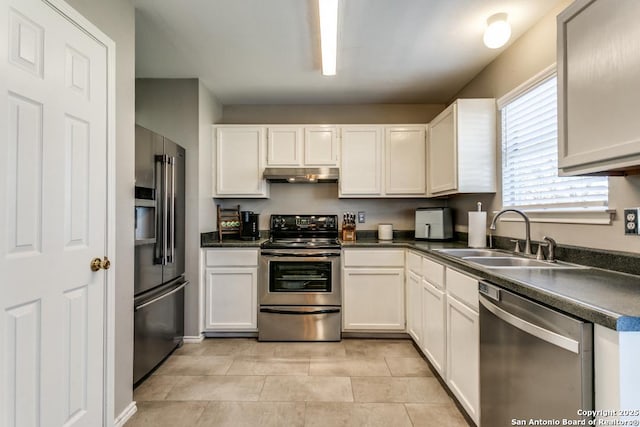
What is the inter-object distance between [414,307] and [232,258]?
1781mm

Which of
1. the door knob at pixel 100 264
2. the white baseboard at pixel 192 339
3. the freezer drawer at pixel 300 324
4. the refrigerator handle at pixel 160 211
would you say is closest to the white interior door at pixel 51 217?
the door knob at pixel 100 264

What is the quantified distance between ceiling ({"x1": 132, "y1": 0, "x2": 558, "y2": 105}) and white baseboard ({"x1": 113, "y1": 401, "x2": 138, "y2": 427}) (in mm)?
2500

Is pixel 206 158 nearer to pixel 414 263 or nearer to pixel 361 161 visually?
pixel 361 161

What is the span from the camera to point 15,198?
1251 millimetres

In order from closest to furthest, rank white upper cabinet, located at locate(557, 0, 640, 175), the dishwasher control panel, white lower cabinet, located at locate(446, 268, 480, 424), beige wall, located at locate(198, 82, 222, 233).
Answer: white upper cabinet, located at locate(557, 0, 640, 175)
the dishwasher control panel
white lower cabinet, located at locate(446, 268, 480, 424)
beige wall, located at locate(198, 82, 222, 233)

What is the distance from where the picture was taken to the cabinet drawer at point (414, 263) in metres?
2.77

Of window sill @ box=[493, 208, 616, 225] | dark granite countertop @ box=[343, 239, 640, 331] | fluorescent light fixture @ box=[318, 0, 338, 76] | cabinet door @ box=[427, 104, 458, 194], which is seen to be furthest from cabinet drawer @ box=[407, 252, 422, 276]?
fluorescent light fixture @ box=[318, 0, 338, 76]

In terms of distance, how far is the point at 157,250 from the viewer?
2428 mm

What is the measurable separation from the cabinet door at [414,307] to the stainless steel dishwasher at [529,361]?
1121 mm

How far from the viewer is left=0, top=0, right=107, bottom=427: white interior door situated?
1226 millimetres

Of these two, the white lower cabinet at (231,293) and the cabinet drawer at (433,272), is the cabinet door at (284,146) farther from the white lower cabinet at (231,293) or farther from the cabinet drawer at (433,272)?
the cabinet drawer at (433,272)

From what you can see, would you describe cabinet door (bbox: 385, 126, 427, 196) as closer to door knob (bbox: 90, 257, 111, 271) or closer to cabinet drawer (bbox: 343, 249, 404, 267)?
cabinet drawer (bbox: 343, 249, 404, 267)

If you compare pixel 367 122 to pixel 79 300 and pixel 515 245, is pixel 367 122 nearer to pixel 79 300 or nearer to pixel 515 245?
pixel 515 245

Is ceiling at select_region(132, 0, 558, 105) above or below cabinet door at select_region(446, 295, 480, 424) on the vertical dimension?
above
